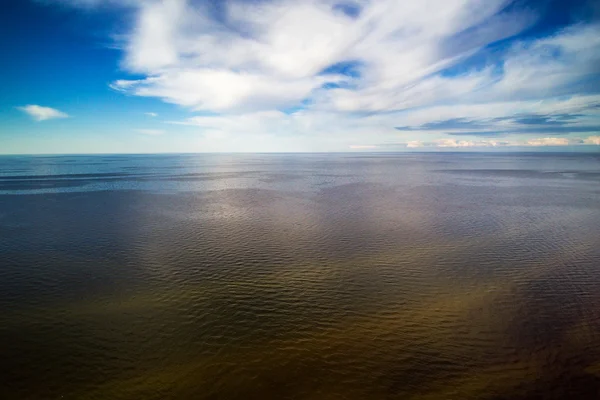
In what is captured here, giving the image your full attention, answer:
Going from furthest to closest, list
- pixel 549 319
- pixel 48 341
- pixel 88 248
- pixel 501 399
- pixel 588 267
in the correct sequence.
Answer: pixel 88 248
pixel 588 267
pixel 549 319
pixel 48 341
pixel 501 399

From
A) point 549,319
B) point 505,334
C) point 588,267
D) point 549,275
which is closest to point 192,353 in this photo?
point 505,334

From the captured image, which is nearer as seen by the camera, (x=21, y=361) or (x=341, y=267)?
(x=21, y=361)

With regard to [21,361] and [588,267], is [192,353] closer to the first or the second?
[21,361]

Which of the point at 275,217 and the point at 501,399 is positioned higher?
the point at 275,217

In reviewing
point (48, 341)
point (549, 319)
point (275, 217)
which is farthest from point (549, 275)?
point (48, 341)

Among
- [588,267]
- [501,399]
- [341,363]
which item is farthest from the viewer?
[588,267]

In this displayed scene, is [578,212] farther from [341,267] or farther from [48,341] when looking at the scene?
[48,341]
